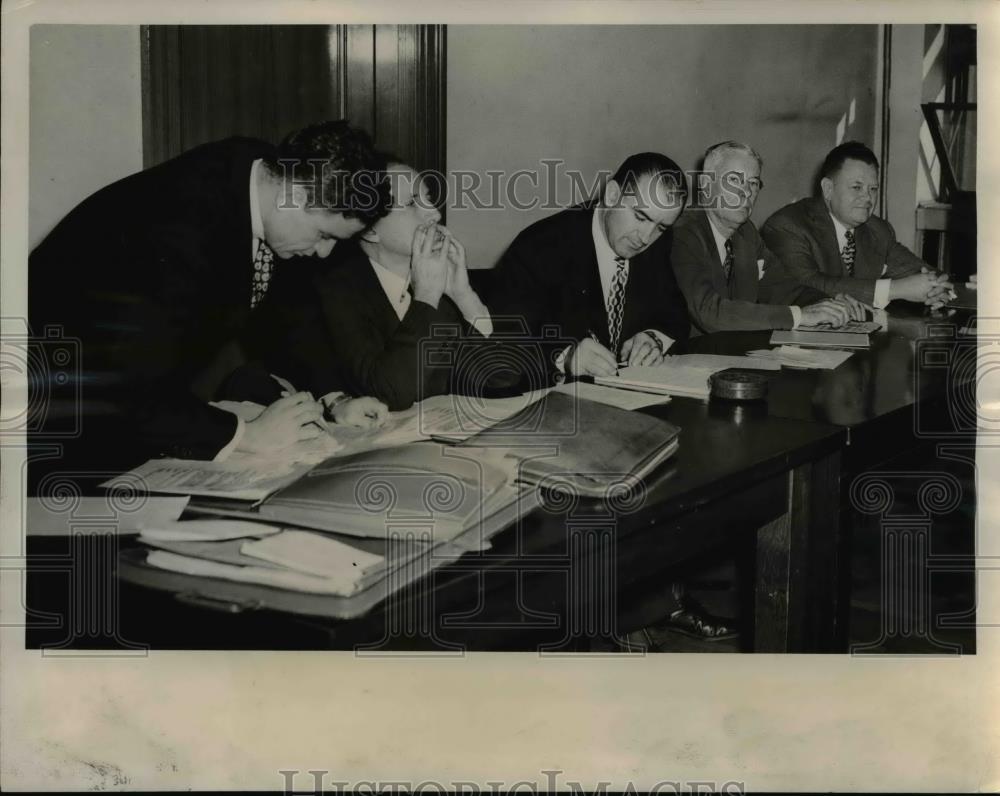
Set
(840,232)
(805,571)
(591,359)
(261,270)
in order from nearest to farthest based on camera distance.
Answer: (805,571)
(261,270)
(591,359)
(840,232)

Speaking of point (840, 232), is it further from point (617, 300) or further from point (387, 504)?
point (387, 504)

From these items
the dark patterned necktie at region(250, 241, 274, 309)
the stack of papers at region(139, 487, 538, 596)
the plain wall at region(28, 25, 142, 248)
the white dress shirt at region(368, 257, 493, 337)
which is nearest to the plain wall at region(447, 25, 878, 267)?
the white dress shirt at region(368, 257, 493, 337)

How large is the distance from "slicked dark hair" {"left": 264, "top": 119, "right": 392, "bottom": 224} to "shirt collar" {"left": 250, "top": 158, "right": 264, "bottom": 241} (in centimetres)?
3

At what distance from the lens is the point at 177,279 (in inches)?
85.7

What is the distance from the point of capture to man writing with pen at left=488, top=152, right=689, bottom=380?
232 centimetres

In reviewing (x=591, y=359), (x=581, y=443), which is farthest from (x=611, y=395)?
(x=581, y=443)

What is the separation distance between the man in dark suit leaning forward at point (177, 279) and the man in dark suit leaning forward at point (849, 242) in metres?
0.95

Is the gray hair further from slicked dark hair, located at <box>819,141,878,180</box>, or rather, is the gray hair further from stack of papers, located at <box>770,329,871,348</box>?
stack of papers, located at <box>770,329,871,348</box>

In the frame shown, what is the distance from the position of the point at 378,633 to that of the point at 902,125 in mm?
1656

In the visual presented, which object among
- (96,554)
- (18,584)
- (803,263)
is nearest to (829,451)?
(803,263)

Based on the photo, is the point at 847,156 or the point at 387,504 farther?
Result: the point at 847,156

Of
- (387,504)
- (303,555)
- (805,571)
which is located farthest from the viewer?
(805,571)

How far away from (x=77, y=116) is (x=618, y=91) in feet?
3.61

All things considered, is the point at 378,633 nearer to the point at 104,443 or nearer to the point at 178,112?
the point at 104,443
